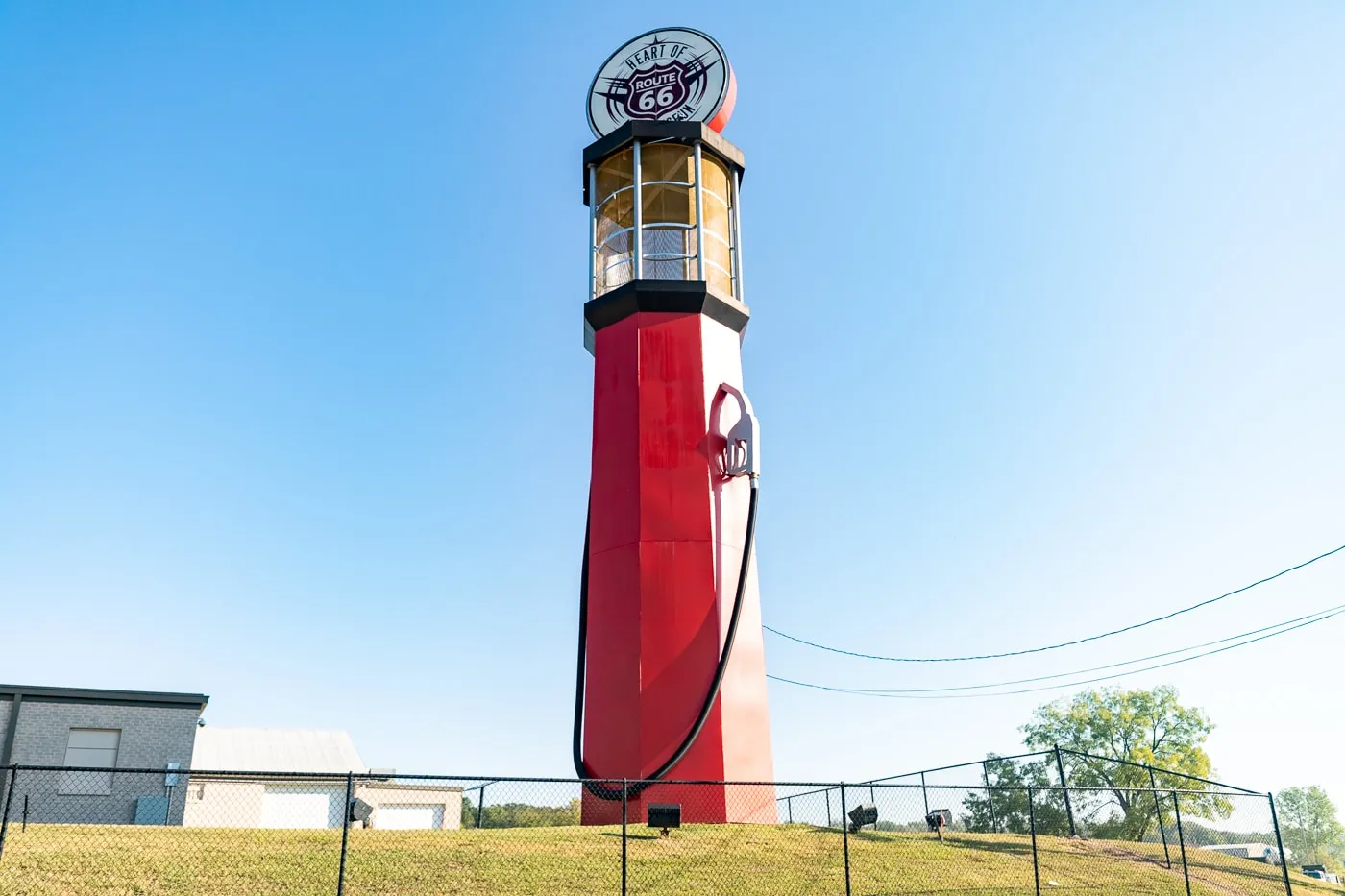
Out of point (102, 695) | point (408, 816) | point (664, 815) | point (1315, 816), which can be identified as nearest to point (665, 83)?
point (664, 815)

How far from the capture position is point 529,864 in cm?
1208

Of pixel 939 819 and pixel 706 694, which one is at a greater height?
pixel 706 694

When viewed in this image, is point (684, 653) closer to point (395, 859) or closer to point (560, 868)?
point (560, 868)

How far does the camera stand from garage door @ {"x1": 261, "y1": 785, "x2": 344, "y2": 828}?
27.3 m

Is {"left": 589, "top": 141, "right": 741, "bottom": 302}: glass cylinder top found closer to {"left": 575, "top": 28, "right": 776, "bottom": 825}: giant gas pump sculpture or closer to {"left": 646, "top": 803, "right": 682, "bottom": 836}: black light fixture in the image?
{"left": 575, "top": 28, "right": 776, "bottom": 825}: giant gas pump sculpture

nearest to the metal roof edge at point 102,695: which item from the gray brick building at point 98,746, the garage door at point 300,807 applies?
the gray brick building at point 98,746

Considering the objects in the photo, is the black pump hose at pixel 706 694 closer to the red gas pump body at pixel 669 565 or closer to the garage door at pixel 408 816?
the red gas pump body at pixel 669 565

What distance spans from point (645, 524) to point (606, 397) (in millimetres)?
2855

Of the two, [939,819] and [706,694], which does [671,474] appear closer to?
[706,694]

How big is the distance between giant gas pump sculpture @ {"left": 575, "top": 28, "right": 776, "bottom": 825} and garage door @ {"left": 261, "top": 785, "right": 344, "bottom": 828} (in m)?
14.8

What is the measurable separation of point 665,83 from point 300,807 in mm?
21492

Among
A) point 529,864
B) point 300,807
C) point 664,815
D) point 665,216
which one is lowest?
point 529,864

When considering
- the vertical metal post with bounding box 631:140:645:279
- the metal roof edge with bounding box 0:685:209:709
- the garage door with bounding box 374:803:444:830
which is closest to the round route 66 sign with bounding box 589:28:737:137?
the vertical metal post with bounding box 631:140:645:279

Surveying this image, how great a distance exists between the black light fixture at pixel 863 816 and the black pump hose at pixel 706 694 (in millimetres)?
2631
